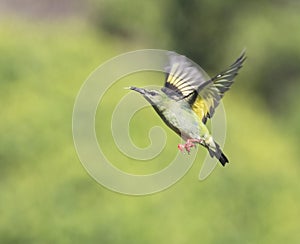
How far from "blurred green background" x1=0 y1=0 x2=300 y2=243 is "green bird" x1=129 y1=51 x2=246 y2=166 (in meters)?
2.76

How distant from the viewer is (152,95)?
80 centimetres

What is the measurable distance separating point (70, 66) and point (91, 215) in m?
1.67

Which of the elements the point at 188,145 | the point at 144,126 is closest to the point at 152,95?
the point at 188,145

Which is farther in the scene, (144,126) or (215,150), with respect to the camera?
(144,126)

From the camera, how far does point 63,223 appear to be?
363 centimetres

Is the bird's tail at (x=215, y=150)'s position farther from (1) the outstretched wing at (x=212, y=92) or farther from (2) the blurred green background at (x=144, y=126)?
Result: (2) the blurred green background at (x=144, y=126)

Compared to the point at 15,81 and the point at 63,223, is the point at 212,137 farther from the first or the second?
the point at 15,81

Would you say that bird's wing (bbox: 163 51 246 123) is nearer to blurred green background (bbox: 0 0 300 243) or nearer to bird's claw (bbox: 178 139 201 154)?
bird's claw (bbox: 178 139 201 154)

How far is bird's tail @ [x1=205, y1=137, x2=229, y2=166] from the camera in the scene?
0.85 m

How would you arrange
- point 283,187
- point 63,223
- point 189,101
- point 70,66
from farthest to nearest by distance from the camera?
point 70,66 → point 283,187 → point 63,223 → point 189,101

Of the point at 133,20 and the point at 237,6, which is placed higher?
the point at 237,6

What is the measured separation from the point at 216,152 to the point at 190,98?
7 cm

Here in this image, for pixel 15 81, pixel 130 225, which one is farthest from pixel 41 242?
pixel 15 81

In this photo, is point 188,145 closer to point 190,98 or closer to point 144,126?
point 190,98
